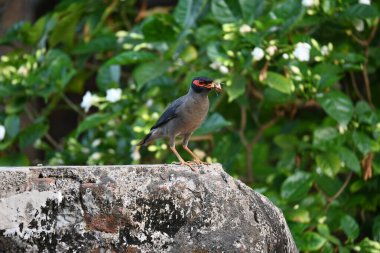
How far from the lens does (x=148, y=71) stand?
189 inches

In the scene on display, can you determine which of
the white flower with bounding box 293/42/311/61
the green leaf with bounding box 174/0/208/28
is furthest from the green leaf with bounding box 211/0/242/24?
the white flower with bounding box 293/42/311/61

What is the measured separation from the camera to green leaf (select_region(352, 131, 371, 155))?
14.7ft

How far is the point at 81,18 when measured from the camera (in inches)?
238

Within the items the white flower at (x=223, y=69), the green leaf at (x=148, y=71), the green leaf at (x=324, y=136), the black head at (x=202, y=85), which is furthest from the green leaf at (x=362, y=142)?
the black head at (x=202, y=85)

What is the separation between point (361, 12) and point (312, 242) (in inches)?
54.8

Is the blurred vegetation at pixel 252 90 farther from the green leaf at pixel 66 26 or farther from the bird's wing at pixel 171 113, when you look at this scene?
the bird's wing at pixel 171 113

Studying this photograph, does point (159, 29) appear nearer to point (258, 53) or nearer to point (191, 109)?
point (258, 53)

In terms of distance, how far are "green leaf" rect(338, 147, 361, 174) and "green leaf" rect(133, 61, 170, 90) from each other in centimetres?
115

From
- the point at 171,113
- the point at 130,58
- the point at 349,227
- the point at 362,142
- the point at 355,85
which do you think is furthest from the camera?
the point at 355,85

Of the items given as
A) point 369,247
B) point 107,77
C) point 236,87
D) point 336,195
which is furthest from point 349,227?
point 107,77

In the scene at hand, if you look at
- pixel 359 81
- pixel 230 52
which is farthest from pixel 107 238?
pixel 359 81

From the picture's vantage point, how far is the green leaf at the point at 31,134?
5.35 meters

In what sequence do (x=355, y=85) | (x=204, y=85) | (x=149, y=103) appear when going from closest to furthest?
(x=204, y=85), (x=149, y=103), (x=355, y=85)

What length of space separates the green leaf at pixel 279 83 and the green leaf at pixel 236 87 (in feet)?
0.44
